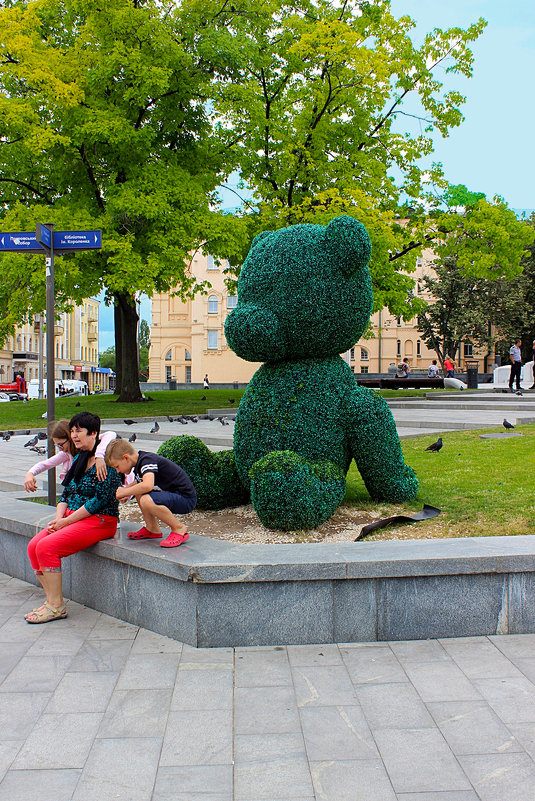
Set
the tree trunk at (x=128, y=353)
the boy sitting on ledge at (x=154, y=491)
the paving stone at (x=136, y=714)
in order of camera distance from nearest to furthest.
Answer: the paving stone at (x=136, y=714), the boy sitting on ledge at (x=154, y=491), the tree trunk at (x=128, y=353)

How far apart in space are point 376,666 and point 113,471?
6.95 feet

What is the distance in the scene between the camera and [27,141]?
16125 mm

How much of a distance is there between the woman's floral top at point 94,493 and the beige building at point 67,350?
4851cm

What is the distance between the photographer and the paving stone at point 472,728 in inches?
111

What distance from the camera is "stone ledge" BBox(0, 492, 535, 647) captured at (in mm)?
3908

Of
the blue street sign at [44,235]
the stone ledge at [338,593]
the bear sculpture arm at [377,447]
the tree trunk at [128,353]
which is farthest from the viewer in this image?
the tree trunk at [128,353]

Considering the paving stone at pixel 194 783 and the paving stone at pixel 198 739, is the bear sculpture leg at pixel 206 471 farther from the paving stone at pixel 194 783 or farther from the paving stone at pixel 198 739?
the paving stone at pixel 194 783

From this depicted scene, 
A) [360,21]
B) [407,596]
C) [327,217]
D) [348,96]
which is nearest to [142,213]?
[327,217]

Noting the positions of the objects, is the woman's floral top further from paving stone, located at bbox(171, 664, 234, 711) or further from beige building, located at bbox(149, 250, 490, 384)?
beige building, located at bbox(149, 250, 490, 384)

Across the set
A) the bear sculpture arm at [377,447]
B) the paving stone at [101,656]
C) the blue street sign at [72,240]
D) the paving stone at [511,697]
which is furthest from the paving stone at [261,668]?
the blue street sign at [72,240]

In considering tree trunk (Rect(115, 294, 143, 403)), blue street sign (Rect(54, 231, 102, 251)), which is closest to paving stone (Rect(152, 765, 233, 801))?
blue street sign (Rect(54, 231, 102, 251))

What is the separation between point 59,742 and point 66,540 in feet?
5.57

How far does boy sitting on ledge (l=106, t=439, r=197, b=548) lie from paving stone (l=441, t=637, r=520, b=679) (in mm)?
1783

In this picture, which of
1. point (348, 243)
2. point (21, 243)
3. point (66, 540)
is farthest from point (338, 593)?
point (21, 243)
